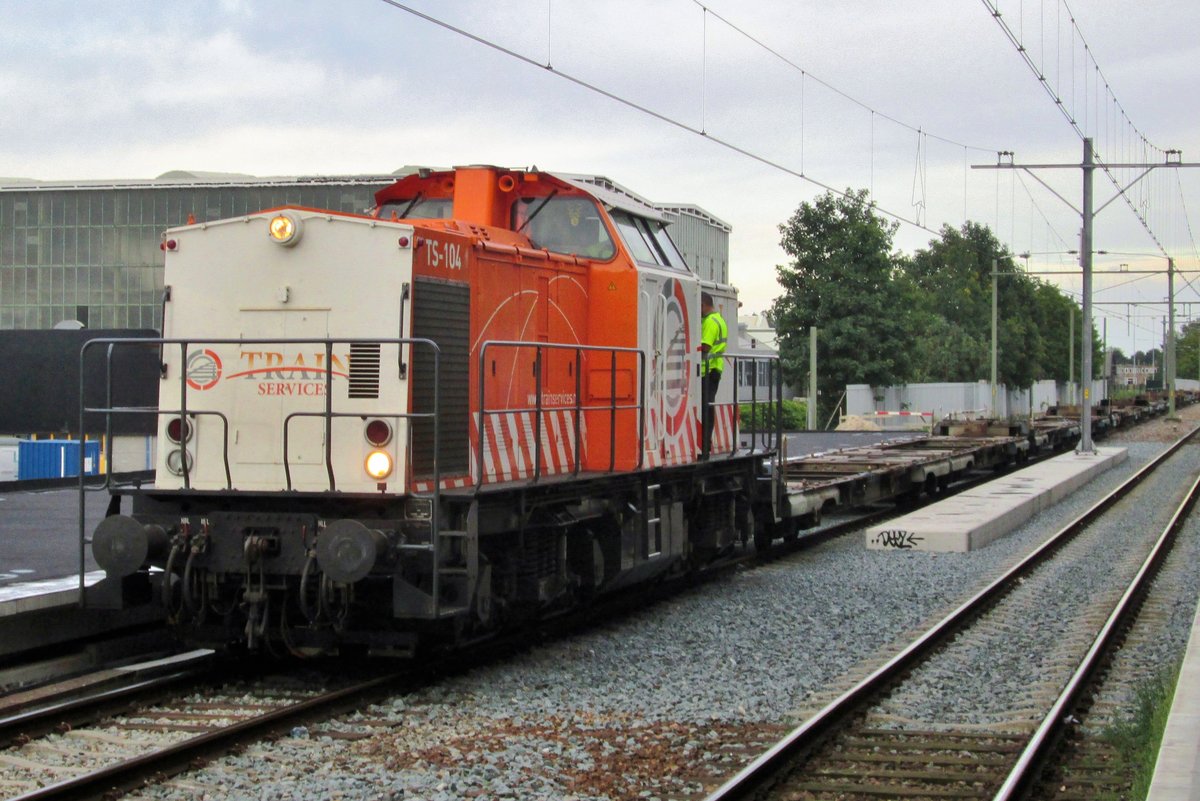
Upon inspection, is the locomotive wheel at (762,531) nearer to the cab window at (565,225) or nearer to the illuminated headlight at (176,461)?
the cab window at (565,225)

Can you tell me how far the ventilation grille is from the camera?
322 inches

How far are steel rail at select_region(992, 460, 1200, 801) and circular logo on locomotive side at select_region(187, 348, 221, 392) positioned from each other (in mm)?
5247

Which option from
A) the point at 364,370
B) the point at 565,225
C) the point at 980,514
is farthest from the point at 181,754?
the point at 980,514

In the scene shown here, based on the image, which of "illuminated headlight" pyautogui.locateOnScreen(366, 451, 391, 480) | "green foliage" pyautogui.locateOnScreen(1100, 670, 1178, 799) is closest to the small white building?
"green foliage" pyautogui.locateOnScreen(1100, 670, 1178, 799)

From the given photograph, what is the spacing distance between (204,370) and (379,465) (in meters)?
1.42

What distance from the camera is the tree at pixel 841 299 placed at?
174 ft

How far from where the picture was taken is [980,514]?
18.0 m

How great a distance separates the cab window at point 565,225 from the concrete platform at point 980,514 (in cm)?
707

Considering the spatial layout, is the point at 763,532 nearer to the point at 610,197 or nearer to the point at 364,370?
the point at 610,197

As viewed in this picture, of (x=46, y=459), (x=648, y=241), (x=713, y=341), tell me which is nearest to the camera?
(x=648, y=241)

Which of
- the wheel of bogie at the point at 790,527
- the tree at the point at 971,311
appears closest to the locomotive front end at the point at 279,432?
the wheel of bogie at the point at 790,527

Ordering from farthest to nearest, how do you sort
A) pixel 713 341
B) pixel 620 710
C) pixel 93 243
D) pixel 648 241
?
pixel 93 243 → pixel 713 341 → pixel 648 241 → pixel 620 710

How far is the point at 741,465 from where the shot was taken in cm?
1273

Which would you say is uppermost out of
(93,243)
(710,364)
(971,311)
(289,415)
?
(93,243)
